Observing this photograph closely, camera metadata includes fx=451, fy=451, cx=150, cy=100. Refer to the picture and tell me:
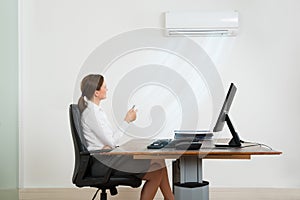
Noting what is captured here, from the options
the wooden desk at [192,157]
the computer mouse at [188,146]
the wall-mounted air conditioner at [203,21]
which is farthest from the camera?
the wall-mounted air conditioner at [203,21]

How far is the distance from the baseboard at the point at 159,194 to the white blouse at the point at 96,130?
1.50m

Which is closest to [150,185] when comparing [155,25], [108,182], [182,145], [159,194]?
[108,182]

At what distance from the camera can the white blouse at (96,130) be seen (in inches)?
122

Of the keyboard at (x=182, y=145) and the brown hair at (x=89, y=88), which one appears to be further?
the brown hair at (x=89, y=88)

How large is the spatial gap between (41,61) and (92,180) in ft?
6.32

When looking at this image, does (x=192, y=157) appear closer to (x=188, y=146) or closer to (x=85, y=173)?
(x=188, y=146)

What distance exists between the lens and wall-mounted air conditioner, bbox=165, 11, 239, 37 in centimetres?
438

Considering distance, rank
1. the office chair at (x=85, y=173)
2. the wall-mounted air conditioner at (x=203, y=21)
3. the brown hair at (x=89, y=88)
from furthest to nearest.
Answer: the wall-mounted air conditioner at (x=203, y=21) < the brown hair at (x=89, y=88) < the office chair at (x=85, y=173)

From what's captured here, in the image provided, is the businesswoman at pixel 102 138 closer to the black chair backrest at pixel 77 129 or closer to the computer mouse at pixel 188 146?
the black chair backrest at pixel 77 129

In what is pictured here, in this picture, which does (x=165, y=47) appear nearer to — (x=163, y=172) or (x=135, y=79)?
(x=135, y=79)

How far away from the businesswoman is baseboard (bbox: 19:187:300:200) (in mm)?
1164

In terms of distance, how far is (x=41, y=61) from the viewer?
4.60 m

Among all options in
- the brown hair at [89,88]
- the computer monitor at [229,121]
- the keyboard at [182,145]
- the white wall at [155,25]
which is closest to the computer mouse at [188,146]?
the keyboard at [182,145]

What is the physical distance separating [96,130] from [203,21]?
1834mm
